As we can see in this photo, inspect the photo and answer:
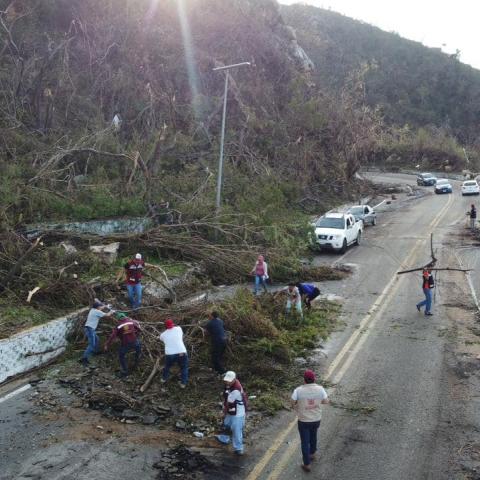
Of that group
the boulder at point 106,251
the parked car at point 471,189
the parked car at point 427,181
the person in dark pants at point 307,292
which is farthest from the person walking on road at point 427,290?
the parked car at point 427,181

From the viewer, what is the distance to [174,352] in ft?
30.9

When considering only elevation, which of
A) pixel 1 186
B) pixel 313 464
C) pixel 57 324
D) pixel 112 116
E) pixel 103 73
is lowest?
pixel 313 464

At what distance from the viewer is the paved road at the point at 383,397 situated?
7.17m

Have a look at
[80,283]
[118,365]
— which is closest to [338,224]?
[80,283]

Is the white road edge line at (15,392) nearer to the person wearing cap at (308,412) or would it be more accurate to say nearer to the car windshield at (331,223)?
the person wearing cap at (308,412)

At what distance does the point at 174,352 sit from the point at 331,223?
15157 millimetres

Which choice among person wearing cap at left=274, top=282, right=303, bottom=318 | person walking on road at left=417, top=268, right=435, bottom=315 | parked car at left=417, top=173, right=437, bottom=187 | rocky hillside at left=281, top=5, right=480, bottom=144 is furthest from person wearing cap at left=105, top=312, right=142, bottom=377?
rocky hillside at left=281, top=5, right=480, bottom=144

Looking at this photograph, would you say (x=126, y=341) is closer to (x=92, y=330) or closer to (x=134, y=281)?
(x=92, y=330)

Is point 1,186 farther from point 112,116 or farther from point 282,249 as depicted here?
point 112,116

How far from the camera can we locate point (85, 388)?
9.66 meters

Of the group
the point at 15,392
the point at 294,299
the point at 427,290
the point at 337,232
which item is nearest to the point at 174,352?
the point at 15,392

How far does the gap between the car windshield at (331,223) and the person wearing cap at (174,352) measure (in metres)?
14.7

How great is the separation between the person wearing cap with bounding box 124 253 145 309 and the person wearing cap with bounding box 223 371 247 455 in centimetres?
623

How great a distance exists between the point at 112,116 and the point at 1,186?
522 inches
